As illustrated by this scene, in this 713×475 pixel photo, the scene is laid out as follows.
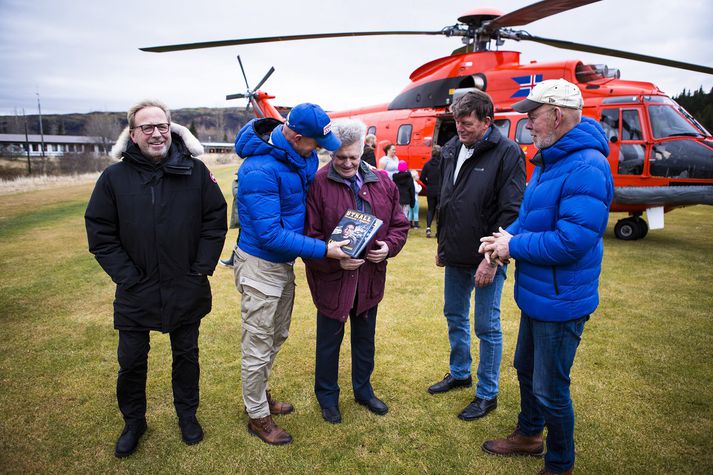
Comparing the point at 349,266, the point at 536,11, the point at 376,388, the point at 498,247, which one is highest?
the point at 536,11

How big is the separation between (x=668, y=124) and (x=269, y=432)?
9045mm

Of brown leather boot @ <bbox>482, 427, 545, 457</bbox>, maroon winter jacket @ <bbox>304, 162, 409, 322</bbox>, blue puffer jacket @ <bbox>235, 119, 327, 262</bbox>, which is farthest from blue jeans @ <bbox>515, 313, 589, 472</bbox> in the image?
blue puffer jacket @ <bbox>235, 119, 327, 262</bbox>

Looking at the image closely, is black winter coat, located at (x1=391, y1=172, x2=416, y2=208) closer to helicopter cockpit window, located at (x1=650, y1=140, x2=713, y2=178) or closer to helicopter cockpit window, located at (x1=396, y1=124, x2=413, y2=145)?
helicopter cockpit window, located at (x1=396, y1=124, x2=413, y2=145)

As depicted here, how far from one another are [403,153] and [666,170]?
19.7 ft

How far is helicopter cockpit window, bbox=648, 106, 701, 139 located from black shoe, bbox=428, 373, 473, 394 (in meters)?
7.34

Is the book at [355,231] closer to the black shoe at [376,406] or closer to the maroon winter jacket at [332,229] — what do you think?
the maroon winter jacket at [332,229]

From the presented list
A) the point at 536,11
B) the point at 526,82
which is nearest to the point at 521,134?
the point at 526,82

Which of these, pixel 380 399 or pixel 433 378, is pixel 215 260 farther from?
pixel 433 378

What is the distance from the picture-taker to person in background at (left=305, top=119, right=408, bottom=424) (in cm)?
272

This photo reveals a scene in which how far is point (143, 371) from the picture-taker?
107 inches

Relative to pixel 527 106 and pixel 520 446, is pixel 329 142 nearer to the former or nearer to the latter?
pixel 527 106

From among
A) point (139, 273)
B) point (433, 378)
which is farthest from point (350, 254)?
point (433, 378)

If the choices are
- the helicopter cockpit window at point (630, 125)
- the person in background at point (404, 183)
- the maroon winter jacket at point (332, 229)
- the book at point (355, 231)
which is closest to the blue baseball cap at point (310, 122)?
the maroon winter jacket at point (332, 229)

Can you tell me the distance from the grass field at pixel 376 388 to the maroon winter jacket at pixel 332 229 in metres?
0.95
